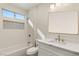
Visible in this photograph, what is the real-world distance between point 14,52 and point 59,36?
0.58m

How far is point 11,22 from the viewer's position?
1.19 meters

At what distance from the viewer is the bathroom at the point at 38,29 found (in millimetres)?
1140

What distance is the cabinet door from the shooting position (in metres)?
1.13

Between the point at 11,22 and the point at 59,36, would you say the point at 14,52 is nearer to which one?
the point at 11,22

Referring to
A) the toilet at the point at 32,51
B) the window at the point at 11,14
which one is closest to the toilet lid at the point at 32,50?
the toilet at the point at 32,51

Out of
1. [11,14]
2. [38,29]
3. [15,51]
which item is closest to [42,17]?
[38,29]

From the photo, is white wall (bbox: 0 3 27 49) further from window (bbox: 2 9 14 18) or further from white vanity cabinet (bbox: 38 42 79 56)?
white vanity cabinet (bbox: 38 42 79 56)

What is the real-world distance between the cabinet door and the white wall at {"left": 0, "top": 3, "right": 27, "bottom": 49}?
351 millimetres

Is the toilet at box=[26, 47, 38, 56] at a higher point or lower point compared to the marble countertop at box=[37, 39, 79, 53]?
lower

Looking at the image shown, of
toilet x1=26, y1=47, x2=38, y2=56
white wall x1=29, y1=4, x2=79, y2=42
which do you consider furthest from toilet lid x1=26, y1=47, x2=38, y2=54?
white wall x1=29, y1=4, x2=79, y2=42

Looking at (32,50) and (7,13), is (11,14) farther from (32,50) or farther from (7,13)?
(32,50)

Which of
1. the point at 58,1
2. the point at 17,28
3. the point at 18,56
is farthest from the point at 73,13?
the point at 18,56

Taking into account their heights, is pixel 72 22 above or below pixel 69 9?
below

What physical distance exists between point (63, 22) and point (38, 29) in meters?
0.32
